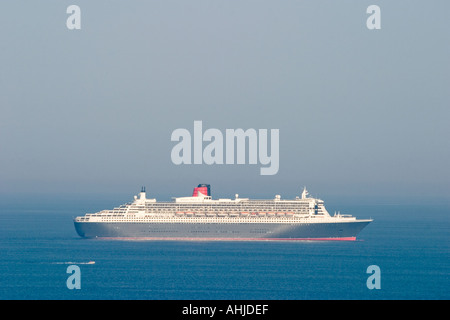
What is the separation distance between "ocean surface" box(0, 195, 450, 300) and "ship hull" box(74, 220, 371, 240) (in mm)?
1764

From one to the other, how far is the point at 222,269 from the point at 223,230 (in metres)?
25.3

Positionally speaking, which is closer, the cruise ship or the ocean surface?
the ocean surface

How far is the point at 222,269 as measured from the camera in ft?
224

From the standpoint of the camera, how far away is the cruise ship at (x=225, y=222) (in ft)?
306

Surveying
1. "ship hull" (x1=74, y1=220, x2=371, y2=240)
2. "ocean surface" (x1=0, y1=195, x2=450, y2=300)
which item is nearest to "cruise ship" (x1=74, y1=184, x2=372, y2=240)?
"ship hull" (x1=74, y1=220, x2=371, y2=240)

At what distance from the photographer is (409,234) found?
11250cm

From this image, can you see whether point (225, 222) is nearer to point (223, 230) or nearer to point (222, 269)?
point (223, 230)

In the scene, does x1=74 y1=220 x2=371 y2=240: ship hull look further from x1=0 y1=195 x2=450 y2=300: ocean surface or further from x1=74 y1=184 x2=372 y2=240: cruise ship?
x1=0 y1=195 x2=450 y2=300: ocean surface

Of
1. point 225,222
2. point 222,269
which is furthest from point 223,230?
point 222,269

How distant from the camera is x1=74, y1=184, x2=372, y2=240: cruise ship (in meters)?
93.1

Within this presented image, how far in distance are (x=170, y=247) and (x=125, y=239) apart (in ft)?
32.0

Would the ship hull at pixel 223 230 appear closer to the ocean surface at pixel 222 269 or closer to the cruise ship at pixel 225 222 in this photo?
the cruise ship at pixel 225 222
